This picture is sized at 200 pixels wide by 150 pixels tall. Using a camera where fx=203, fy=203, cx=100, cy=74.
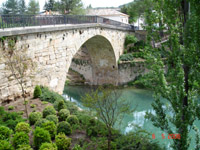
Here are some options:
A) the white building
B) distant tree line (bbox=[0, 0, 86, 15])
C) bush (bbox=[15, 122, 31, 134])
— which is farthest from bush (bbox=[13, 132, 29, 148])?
the white building

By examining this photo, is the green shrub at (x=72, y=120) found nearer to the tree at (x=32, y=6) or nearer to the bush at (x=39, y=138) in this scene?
the bush at (x=39, y=138)

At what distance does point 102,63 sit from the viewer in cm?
2167

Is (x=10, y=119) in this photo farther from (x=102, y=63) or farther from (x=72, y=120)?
(x=102, y=63)

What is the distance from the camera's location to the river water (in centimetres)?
1083

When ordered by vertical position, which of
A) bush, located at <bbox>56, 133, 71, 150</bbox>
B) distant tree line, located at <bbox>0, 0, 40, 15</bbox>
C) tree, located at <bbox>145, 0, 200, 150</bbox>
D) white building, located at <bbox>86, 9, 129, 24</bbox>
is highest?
distant tree line, located at <bbox>0, 0, 40, 15</bbox>

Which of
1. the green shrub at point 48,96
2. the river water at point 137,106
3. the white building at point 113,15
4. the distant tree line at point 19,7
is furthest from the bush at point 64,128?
the distant tree line at point 19,7

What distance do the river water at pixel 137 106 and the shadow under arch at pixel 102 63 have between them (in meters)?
1.81

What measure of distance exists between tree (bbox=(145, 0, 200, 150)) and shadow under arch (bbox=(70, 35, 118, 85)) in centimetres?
1332

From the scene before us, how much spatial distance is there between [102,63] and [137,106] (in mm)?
8239

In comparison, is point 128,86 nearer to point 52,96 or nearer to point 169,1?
point 52,96

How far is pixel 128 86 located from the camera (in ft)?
66.8

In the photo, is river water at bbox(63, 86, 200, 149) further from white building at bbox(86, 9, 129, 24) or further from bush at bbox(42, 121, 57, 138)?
white building at bbox(86, 9, 129, 24)

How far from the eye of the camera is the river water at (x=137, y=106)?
35.5 feet

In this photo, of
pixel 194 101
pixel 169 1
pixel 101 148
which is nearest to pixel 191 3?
pixel 169 1
